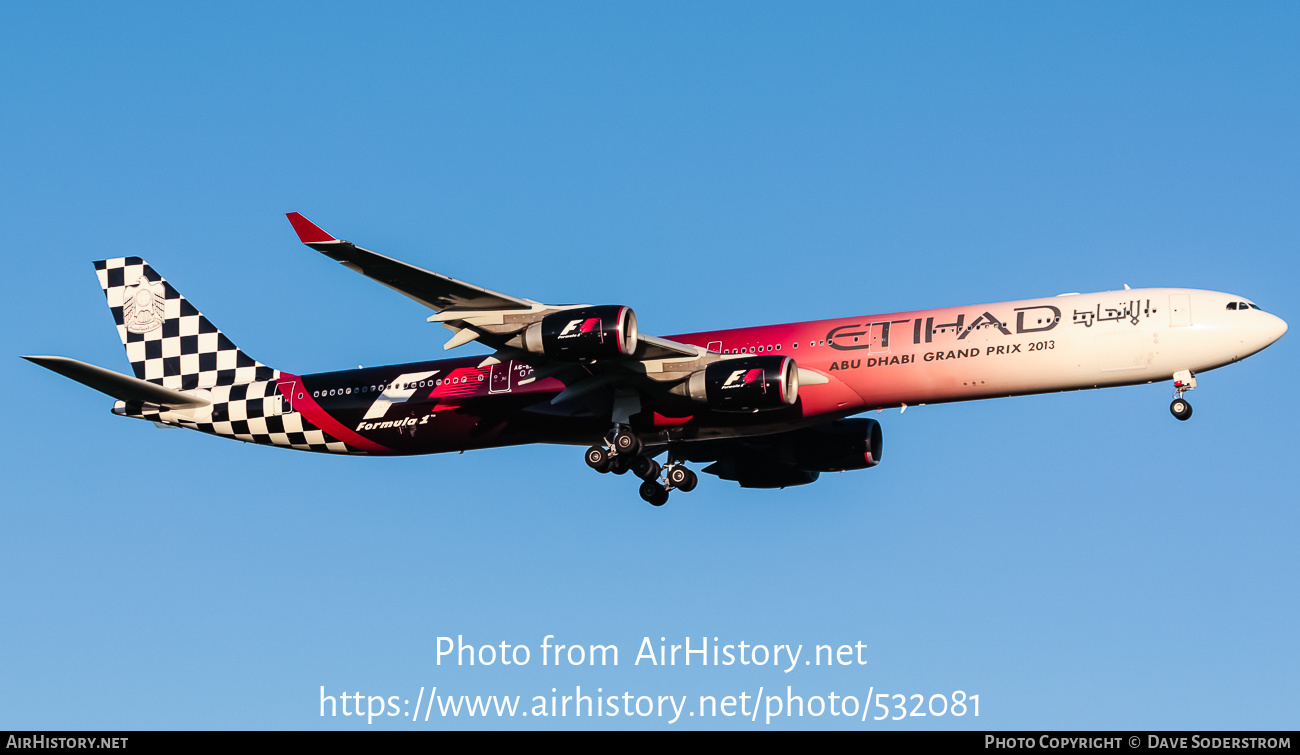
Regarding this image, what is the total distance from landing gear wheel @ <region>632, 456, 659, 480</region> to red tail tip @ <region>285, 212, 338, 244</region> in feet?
40.0

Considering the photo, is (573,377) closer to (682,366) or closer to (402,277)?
(682,366)

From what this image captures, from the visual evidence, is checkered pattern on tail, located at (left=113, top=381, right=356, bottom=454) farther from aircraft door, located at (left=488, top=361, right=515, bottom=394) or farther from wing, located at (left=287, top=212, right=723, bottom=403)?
wing, located at (left=287, top=212, right=723, bottom=403)

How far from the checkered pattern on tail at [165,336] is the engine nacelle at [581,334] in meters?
12.3

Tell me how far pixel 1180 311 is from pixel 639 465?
51.5ft

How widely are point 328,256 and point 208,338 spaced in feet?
39.7

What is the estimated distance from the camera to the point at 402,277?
3597 centimetres

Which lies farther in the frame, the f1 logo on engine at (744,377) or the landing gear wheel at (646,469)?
the landing gear wheel at (646,469)

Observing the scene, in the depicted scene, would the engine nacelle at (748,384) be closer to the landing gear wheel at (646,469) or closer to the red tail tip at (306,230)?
the landing gear wheel at (646,469)

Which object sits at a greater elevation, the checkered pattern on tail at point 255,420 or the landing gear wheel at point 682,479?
the checkered pattern on tail at point 255,420

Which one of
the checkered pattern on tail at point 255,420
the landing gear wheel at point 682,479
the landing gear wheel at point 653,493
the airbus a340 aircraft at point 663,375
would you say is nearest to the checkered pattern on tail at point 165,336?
the airbus a340 aircraft at point 663,375

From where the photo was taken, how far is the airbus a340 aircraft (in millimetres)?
37094

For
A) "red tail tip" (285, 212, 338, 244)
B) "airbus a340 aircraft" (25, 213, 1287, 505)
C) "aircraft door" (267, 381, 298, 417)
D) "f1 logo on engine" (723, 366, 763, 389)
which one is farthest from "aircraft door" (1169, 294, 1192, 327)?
"aircraft door" (267, 381, 298, 417)

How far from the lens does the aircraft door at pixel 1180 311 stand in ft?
123

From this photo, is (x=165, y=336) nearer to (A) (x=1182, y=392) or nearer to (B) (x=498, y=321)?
(B) (x=498, y=321)
